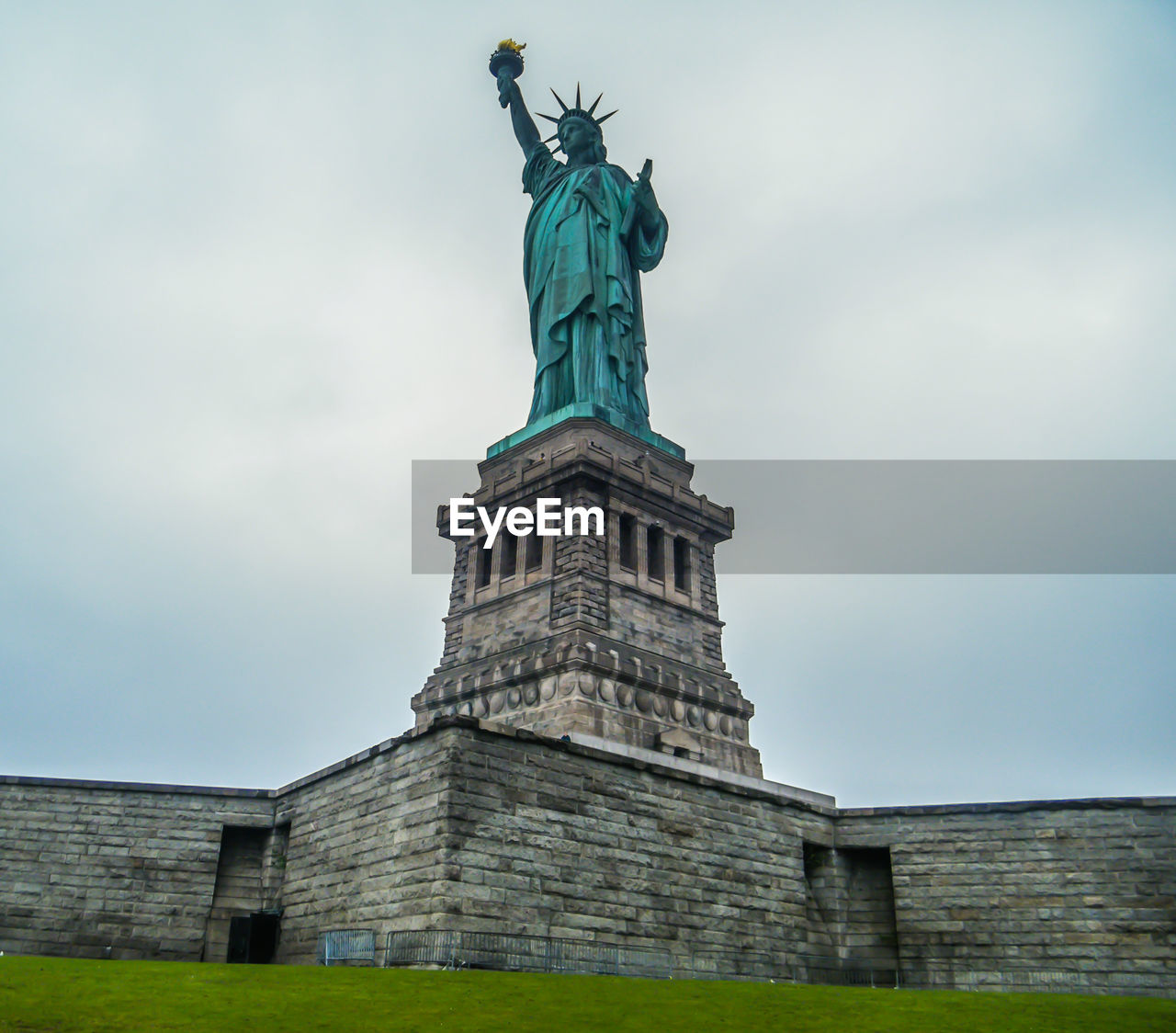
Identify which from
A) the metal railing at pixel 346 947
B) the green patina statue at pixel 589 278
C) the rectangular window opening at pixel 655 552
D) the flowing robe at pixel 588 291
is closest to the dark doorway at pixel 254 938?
the metal railing at pixel 346 947

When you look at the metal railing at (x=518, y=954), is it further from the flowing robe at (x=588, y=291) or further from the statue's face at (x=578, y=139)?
the statue's face at (x=578, y=139)

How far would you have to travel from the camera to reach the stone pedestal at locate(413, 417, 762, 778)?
29.8 m

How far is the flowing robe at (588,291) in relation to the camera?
37.1 m

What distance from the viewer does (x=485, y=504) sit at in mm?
35594

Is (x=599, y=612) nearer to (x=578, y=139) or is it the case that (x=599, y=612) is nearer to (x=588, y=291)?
(x=588, y=291)

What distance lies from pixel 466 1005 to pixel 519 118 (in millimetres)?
37308

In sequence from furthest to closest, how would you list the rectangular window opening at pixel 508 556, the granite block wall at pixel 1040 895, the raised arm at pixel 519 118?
the raised arm at pixel 519 118
the rectangular window opening at pixel 508 556
the granite block wall at pixel 1040 895

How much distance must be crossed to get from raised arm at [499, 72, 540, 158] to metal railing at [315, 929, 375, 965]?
3196 centimetres

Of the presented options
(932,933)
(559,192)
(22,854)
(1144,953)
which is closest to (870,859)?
(932,933)

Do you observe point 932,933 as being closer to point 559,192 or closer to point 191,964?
point 191,964

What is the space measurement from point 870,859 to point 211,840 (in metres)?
14.7

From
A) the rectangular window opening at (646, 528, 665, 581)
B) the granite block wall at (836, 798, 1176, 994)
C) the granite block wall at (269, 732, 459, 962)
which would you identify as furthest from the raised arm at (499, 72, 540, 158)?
the granite block wall at (836, 798, 1176, 994)

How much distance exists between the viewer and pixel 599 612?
31016 mm

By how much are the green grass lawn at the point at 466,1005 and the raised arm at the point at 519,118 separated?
3454cm
